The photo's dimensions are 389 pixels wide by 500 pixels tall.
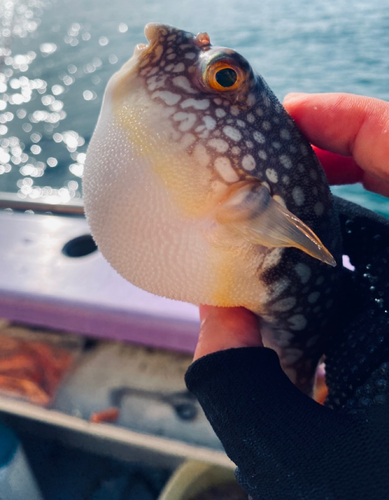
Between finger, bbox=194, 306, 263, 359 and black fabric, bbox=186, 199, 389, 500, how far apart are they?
0.22 feet

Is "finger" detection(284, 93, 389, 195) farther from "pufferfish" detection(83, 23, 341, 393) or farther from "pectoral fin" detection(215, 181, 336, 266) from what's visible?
"pectoral fin" detection(215, 181, 336, 266)

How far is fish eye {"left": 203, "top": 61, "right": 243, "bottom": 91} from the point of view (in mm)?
1172

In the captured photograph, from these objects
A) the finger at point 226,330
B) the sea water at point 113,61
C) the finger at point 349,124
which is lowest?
the sea water at point 113,61

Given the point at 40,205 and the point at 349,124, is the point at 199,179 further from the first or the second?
the point at 40,205

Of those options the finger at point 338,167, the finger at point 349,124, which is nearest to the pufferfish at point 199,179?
the finger at point 349,124

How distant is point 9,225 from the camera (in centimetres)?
330

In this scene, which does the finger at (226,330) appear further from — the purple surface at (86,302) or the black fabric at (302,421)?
the purple surface at (86,302)

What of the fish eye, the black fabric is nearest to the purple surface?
the black fabric

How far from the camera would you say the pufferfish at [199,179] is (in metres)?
1.14

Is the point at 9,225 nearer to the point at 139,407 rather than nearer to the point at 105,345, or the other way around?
the point at 105,345

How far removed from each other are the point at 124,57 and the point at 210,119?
14.2m

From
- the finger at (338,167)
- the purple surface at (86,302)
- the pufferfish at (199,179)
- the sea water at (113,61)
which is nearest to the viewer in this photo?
the pufferfish at (199,179)

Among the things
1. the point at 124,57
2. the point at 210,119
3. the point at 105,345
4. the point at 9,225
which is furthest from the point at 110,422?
the point at 124,57

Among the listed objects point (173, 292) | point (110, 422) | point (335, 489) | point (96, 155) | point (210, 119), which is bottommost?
point (110, 422)
